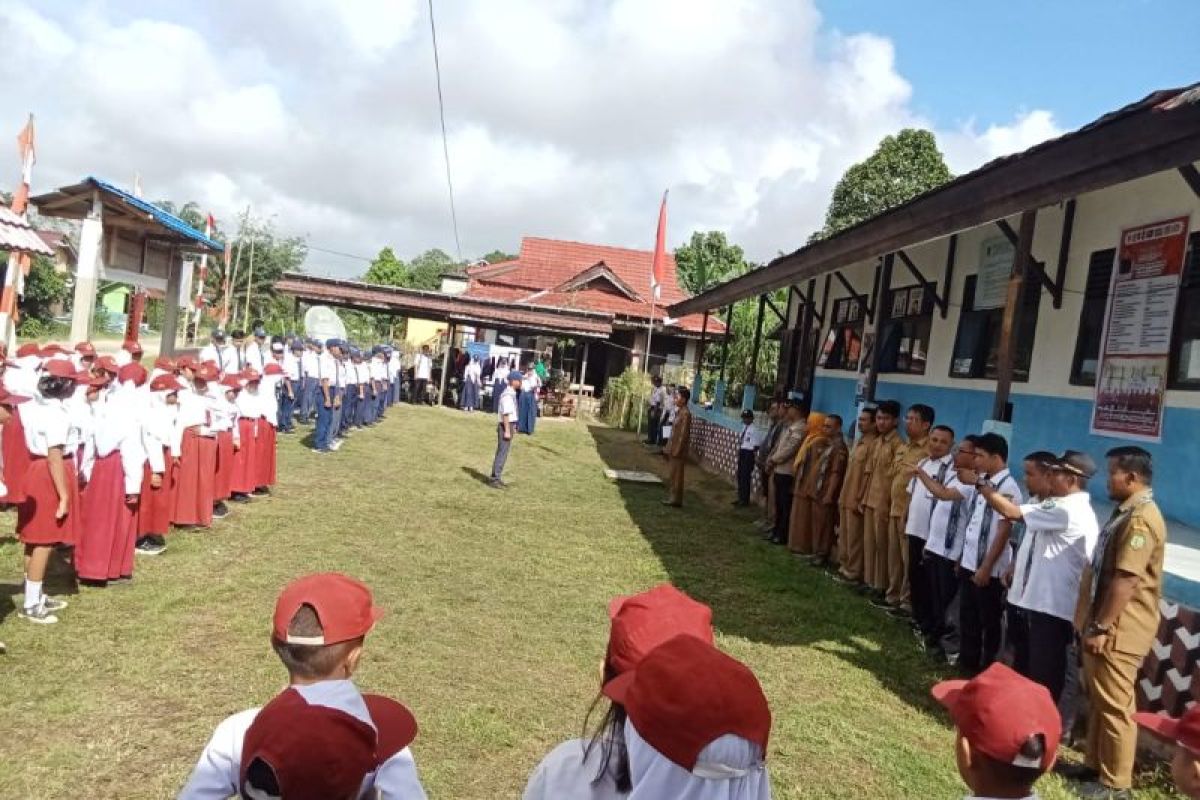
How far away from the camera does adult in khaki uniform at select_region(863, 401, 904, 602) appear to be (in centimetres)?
779

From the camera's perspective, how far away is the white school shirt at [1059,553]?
4.71 metres

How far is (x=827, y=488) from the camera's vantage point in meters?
9.09

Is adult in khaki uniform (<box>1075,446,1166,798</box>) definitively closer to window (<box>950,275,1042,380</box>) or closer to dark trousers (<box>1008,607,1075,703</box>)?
dark trousers (<box>1008,607,1075,703</box>)

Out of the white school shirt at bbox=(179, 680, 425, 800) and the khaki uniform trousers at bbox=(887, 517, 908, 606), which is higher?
the white school shirt at bbox=(179, 680, 425, 800)

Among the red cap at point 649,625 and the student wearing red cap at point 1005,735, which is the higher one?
the red cap at point 649,625

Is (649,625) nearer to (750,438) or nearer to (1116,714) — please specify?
(1116,714)

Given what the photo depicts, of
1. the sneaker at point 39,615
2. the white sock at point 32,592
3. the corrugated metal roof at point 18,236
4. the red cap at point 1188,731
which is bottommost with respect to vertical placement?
the sneaker at point 39,615

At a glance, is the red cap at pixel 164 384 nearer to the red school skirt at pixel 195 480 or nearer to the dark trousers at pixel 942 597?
the red school skirt at pixel 195 480

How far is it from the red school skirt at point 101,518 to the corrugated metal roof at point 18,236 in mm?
2821

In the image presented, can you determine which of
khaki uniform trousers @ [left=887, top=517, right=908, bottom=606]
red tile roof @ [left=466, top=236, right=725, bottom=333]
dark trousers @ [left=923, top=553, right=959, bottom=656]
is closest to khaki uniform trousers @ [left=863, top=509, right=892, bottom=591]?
khaki uniform trousers @ [left=887, top=517, right=908, bottom=606]

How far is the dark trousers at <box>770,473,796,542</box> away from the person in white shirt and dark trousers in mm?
2231

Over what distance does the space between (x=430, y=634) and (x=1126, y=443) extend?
5495 mm

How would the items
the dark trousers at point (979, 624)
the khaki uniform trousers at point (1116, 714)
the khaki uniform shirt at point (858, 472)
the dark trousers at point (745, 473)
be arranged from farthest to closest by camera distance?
1. the dark trousers at point (745, 473)
2. the khaki uniform shirt at point (858, 472)
3. the dark trousers at point (979, 624)
4. the khaki uniform trousers at point (1116, 714)

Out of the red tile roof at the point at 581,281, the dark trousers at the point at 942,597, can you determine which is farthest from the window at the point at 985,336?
the red tile roof at the point at 581,281
